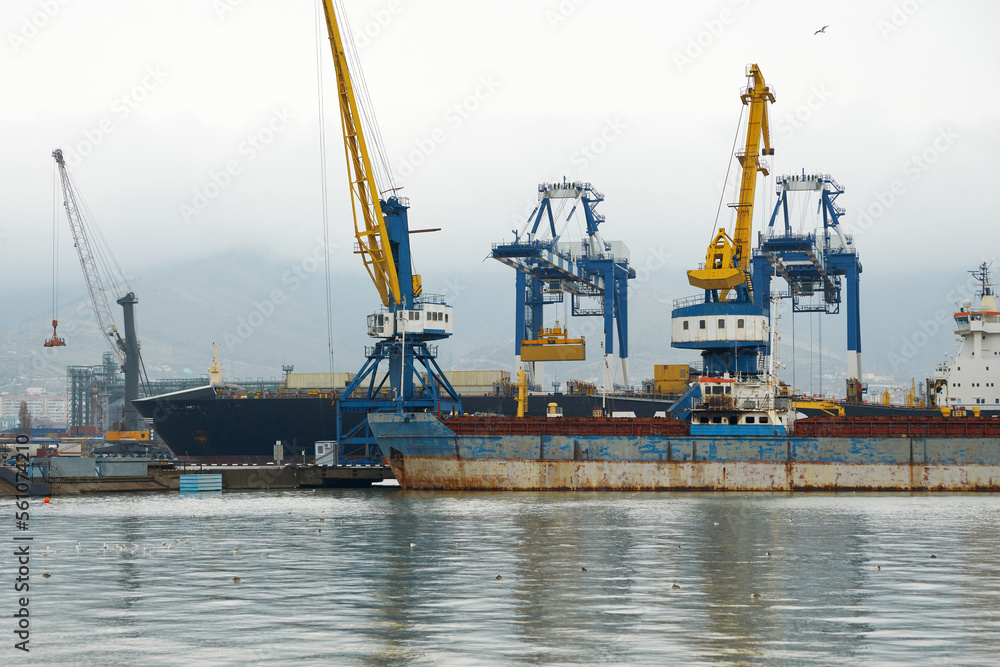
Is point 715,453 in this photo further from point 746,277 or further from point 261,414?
point 261,414

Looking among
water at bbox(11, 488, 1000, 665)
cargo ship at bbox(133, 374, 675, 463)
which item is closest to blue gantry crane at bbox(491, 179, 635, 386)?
cargo ship at bbox(133, 374, 675, 463)

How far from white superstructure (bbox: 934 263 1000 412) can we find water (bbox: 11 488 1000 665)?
108ft

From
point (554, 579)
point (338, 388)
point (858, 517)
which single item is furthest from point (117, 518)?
point (338, 388)

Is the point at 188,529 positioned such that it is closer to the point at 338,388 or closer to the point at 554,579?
the point at 554,579

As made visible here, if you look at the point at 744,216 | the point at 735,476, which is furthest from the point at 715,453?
the point at 744,216

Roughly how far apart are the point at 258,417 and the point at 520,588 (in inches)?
2684

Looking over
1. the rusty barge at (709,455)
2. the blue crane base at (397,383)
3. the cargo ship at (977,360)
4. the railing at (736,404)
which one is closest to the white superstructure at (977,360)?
the cargo ship at (977,360)

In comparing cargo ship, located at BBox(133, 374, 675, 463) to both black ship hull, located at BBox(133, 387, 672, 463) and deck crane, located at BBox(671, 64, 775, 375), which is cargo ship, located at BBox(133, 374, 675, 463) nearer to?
black ship hull, located at BBox(133, 387, 672, 463)

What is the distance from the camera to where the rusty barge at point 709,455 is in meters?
63.6

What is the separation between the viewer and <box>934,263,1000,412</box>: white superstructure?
7938cm

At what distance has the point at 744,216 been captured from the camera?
80312 millimetres

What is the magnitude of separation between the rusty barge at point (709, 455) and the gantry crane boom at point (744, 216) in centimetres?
1494

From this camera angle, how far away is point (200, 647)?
21.5 meters

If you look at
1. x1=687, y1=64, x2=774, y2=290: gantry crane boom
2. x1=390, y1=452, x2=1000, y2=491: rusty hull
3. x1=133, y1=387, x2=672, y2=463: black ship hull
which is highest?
x1=687, y1=64, x2=774, y2=290: gantry crane boom
